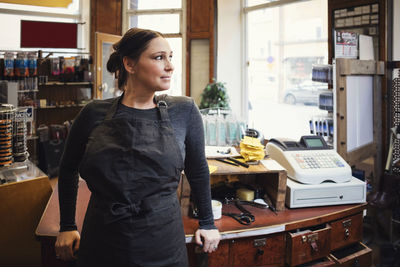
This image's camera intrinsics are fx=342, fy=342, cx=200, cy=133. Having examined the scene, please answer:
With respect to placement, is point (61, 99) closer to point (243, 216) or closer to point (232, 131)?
point (232, 131)

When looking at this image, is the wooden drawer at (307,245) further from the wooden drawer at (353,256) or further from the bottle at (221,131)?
the bottle at (221,131)

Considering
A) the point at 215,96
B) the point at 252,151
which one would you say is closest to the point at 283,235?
the point at 252,151

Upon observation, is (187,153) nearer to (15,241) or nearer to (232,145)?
(232,145)

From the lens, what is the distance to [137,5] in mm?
6234

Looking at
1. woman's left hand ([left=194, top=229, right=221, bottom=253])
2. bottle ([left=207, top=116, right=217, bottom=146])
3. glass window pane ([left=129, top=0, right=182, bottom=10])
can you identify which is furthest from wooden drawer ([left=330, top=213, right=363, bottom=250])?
glass window pane ([left=129, top=0, right=182, bottom=10])

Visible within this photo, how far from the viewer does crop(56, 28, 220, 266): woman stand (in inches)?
44.1

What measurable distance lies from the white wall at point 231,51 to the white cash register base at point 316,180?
381cm

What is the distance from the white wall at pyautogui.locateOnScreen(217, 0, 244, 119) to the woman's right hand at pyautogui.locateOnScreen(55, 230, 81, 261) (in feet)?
15.3

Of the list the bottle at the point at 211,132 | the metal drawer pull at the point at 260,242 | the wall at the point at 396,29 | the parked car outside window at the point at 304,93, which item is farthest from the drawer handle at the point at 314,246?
the parked car outside window at the point at 304,93

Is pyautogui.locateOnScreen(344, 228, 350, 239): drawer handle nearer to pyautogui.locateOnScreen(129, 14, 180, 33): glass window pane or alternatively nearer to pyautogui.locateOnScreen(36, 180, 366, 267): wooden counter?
pyautogui.locateOnScreen(36, 180, 366, 267): wooden counter

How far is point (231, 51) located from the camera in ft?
18.8

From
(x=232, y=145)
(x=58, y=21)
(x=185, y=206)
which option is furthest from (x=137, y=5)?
(x=185, y=206)

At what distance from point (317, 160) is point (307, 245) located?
493mm

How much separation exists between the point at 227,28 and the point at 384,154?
133 inches
